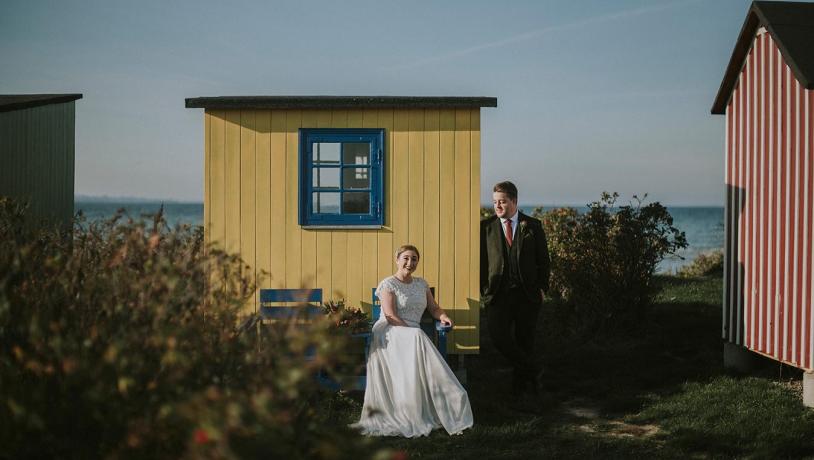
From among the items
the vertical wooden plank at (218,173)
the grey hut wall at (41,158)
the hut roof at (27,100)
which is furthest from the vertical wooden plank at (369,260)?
the hut roof at (27,100)

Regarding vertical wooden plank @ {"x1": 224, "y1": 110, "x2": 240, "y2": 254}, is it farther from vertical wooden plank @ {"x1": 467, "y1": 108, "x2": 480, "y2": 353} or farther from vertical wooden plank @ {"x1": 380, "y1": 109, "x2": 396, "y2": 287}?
vertical wooden plank @ {"x1": 467, "y1": 108, "x2": 480, "y2": 353}

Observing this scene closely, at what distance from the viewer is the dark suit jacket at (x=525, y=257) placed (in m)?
7.17

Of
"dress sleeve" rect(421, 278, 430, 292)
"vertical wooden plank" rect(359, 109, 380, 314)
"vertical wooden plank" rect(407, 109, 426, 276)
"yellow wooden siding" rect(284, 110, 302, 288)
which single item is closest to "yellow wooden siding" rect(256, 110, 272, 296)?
"yellow wooden siding" rect(284, 110, 302, 288)

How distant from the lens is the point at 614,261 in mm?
9250

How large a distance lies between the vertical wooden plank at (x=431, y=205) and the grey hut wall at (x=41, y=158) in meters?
5.15

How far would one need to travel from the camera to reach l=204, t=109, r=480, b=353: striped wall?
7.62 meters

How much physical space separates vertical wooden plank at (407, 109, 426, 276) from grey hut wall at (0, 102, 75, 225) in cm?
500

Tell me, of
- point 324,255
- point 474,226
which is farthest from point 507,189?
→ point 324,255

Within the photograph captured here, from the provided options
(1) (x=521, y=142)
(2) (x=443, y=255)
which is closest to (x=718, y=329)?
(2) (x=443, y=255)

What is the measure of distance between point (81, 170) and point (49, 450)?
6732 centimetres

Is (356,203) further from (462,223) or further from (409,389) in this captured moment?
(409,389)

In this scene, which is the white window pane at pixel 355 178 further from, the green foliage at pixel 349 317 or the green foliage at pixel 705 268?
the green foliage at pixel 705 268

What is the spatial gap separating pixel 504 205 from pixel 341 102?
6.26 ft

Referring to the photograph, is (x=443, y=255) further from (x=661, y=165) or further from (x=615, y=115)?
(x=661, y=165)
